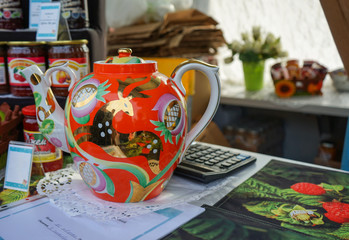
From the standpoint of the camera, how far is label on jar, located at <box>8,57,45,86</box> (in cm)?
75

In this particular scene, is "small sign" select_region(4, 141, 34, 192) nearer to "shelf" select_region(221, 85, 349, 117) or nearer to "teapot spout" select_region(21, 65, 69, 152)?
"teapot spout" select_region(21, 65, 69, 152)

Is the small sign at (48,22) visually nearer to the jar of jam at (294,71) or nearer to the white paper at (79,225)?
the white paper at (79,225)

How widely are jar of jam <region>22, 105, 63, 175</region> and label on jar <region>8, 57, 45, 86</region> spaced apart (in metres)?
0.14

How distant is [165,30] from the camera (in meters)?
1.57

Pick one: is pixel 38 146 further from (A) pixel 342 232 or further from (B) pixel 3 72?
(A) pixel 342 232

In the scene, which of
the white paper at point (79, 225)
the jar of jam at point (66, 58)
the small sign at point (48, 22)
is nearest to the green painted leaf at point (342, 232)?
the white paper at point (79, 225)

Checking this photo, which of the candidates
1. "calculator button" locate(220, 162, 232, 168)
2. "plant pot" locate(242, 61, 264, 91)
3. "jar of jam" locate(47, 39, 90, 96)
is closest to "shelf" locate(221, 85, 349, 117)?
"plant pot" locate(242, 61, 264, 91)

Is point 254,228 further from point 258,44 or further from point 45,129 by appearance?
point 258,44

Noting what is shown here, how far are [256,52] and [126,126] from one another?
4.41 ft

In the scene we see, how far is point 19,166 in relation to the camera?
0.61 meters

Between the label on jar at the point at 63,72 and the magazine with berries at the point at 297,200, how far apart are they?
0.42 m

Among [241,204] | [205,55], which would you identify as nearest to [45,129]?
[241,204]

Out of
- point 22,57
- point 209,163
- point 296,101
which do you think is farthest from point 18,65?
point 296,101

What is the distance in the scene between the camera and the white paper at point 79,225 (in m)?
0.45
